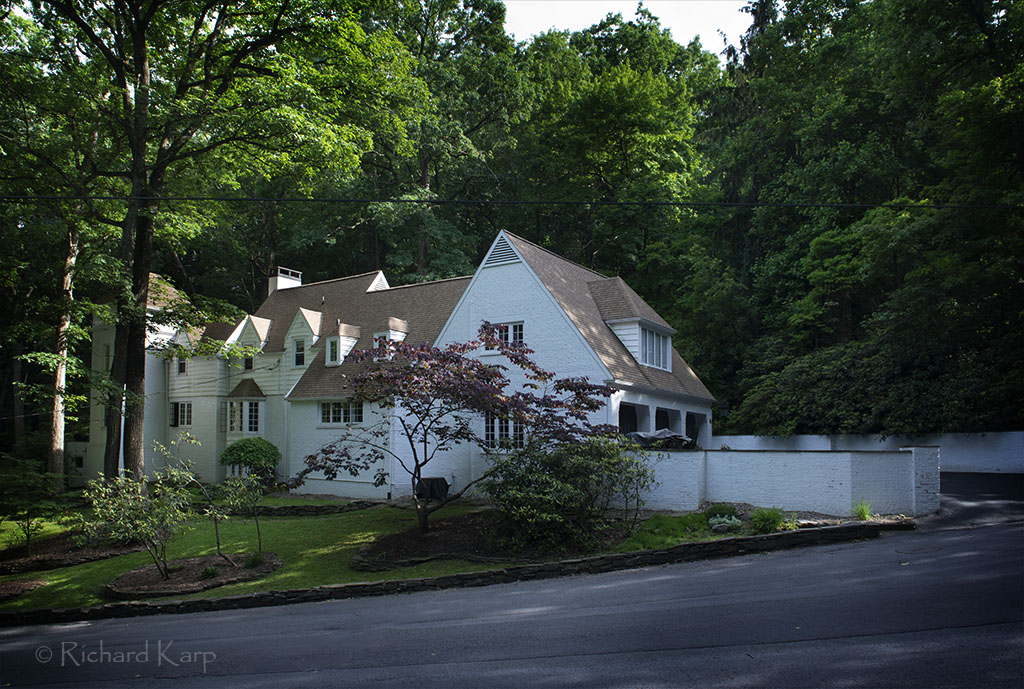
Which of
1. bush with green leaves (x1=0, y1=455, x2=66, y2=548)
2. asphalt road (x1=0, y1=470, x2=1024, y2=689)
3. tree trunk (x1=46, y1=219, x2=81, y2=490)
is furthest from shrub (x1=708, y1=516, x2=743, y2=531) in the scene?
tree trunk (x1=46, y1=219, x2=81, y2=490)

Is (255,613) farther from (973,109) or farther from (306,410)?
(973,109)

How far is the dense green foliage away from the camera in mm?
19938

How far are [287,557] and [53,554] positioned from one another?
23.3 ft

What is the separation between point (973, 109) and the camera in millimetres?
23484

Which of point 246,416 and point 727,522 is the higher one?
point 246,416

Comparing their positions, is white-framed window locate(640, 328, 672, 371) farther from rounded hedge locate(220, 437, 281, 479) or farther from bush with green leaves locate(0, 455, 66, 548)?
bush with green leaves locate(0, 455, 66, 548)

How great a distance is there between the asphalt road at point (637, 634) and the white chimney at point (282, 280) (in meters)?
22.8

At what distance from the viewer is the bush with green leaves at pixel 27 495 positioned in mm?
16672

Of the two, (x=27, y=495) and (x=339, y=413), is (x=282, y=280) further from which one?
(x=27, y=495)

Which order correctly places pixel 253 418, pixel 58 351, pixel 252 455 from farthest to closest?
pixel 253 418 → pixel 252 455 → pixel 58 351

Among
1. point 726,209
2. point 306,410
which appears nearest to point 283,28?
point 306,410

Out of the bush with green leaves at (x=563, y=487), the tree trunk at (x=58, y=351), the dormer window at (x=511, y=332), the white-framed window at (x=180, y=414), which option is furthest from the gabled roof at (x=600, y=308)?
the white-framed window at (x=180, y=414)

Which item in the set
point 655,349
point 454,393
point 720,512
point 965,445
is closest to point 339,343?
point 655,349

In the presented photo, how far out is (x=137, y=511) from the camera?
14.4 m
